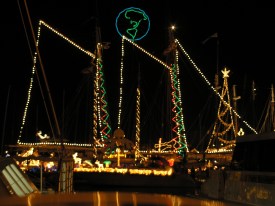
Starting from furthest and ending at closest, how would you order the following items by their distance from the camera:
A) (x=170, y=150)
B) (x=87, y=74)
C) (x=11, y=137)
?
(x=11, y=137) < (x=170, y=150) < (x=87, y=74)

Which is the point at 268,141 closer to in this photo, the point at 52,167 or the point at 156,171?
the point at 156,171

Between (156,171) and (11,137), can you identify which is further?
(11,137)

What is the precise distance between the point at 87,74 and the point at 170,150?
552 inches

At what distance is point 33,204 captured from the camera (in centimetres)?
1355

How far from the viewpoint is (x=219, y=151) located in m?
63.7

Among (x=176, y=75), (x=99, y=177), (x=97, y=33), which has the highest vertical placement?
(x=97, y=33)

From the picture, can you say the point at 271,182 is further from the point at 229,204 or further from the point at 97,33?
the point at 97,33

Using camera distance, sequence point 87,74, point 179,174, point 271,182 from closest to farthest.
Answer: point 271,182, point 179,174, point 87,74

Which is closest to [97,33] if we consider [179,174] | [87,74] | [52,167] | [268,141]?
[87,74]

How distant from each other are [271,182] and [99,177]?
32666mm

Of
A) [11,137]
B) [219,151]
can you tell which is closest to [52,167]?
[219,151]

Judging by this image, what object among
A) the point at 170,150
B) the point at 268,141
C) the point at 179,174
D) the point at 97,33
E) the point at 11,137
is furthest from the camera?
the point at 11,137

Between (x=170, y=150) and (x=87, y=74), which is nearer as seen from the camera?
(x=87, y=74)

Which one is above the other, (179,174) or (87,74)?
(87,74)
